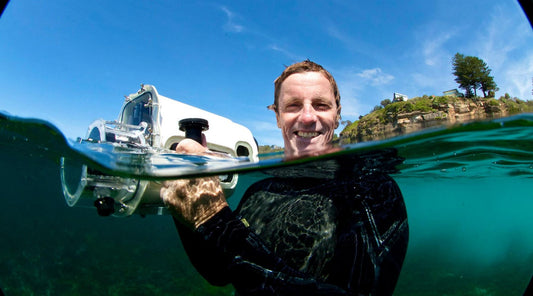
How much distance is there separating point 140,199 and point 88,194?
0.67m

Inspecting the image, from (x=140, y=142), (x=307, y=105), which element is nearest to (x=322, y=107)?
(x=307, y=105)

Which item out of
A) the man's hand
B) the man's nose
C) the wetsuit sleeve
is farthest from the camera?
the man's nose

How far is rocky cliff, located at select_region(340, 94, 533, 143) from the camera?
3.65m

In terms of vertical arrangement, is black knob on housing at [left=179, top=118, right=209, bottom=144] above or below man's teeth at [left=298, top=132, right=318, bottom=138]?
above

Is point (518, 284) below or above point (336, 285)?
below

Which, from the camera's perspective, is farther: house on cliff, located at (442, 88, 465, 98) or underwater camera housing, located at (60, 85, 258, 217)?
house on cliff, located at (442, 88, 465, 98)

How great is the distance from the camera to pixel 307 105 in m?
2.94

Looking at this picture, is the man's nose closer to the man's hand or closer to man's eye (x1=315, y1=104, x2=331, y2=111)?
man's eye (x1=315, y1=104, x2=331, y2=111)

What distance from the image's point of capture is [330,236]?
105 inches

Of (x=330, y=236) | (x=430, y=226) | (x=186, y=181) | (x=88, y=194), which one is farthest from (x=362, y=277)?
(x=430, y=226)

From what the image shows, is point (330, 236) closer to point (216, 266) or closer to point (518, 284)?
point (216, 266)

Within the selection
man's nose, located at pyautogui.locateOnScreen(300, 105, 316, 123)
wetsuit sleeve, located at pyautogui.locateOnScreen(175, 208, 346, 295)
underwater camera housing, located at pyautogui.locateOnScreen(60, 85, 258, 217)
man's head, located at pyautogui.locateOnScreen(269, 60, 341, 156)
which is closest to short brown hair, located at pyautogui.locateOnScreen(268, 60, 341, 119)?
man's head, located at pyautogui.locateOnScreen(269, 60, 341, 156)

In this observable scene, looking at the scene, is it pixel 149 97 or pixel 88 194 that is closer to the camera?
pixel 88 194

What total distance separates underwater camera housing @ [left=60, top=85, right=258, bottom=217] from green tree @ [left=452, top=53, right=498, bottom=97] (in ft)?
10.5
